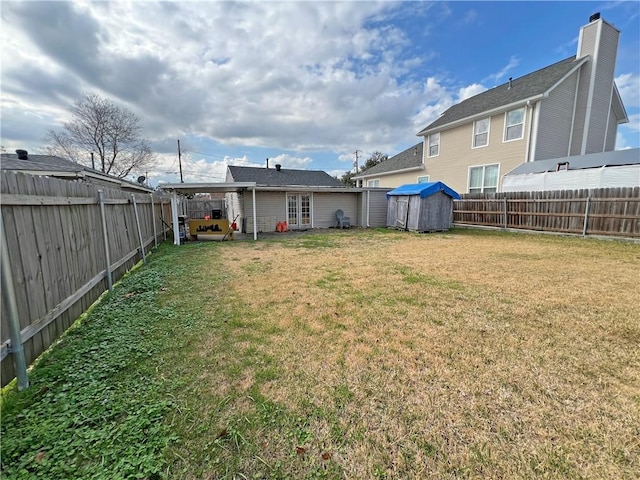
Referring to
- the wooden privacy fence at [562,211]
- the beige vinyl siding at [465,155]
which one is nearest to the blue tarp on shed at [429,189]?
the wooden privacy fence at [562,211]

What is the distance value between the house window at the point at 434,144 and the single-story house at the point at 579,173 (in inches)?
194

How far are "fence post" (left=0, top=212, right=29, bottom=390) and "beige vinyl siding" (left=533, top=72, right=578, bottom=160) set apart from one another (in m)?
15.9

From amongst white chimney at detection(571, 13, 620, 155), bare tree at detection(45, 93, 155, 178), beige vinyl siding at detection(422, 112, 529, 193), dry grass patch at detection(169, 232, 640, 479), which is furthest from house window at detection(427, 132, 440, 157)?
bare tree at detection(45, 93, 155, 178)

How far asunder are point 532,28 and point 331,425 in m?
15.6

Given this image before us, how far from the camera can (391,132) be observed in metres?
23.3

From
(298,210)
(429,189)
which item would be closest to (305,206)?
(298,210)

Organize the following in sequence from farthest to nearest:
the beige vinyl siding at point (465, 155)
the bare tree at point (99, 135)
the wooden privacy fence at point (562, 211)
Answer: the bare tree at point (99, 135) < the beige vinyl siding at point (465, 155) < the wooden privacy fence at point (562, 211)

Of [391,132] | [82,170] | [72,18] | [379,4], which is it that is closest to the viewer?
[72,18]

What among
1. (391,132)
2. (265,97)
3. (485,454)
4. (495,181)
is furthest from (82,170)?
(391,132)

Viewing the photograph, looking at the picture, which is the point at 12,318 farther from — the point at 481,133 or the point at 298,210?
the point at 481,133

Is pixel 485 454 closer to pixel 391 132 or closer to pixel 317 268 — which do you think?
pixel 317 268

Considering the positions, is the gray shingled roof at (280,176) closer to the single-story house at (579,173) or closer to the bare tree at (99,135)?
the single-story house at (579,173)

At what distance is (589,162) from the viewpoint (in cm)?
998

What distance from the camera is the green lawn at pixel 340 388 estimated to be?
146cm
